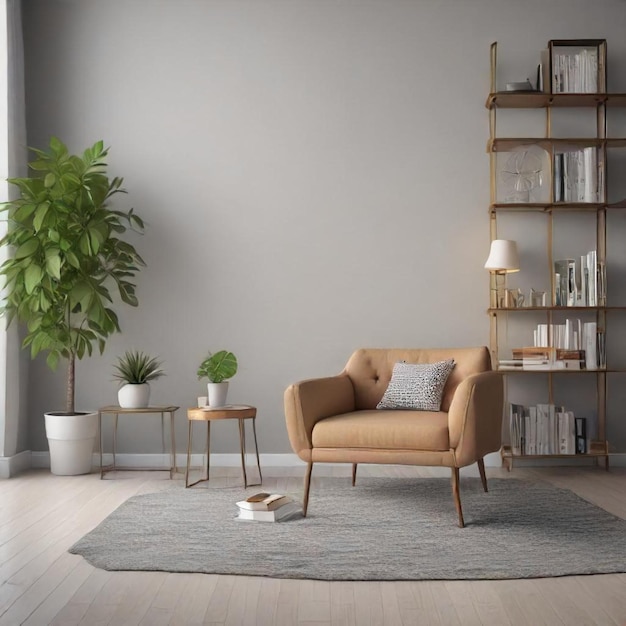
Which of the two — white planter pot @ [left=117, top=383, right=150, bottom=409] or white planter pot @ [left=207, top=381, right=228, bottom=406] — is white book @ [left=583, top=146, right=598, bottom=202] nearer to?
white planter pot @ [left=207, top=381, right=228, bottom=406]

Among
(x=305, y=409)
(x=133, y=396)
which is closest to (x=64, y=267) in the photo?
(x=133, y=396)

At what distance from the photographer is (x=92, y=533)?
11.3ft

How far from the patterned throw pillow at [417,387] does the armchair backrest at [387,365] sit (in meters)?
0.07

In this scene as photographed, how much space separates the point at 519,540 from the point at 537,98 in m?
2.98

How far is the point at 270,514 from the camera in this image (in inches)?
144

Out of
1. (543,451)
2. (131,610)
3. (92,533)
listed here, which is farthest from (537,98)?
(131,610)

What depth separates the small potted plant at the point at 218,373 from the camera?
4618mm

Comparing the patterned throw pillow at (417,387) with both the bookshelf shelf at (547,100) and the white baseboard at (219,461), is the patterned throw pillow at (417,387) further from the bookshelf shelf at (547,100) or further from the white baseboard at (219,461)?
the bookshelf shelf at (547,100)

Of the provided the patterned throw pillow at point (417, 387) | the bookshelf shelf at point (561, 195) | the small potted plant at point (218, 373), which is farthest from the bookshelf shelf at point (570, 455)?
the small potted plant at point (218, 373)

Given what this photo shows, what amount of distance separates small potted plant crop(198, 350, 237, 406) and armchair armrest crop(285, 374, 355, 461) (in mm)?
725

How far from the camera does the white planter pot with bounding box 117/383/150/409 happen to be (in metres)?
4.87

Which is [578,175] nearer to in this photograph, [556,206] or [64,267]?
[556,206]

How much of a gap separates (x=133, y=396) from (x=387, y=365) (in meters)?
1.50

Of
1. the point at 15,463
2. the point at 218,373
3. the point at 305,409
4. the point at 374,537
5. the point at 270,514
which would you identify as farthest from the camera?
the point at 15,463
